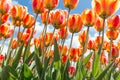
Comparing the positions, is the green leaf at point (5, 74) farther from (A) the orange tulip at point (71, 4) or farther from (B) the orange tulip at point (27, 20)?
(B) the orange tulip at point (27, 20)

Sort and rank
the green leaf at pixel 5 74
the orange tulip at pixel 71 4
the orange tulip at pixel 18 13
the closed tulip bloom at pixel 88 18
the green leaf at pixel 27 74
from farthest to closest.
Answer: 1. the orange tulip at pixel 18 13
2. the orange tulip at pixel 71 4
3. the closed tulip bloom at pixel 88 18
4. the green leaf at pixel 27 74
5. the green leaf at pixel 5 74

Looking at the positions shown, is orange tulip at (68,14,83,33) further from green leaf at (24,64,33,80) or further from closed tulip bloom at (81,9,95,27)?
green leaf at (24,64,33,80)

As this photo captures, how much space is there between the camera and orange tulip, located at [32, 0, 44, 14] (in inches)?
149

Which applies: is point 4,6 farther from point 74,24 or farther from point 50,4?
point 74,24

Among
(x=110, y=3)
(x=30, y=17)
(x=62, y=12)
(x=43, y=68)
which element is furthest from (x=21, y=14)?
(x=110, y=3)

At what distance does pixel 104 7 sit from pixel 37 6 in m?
1.08

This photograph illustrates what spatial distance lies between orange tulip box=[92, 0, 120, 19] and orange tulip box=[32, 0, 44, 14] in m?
0.95

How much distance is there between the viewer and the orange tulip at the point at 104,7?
9.78 ft

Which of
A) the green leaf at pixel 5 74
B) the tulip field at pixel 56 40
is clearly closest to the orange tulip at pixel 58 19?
the tulip field at pixel 56 40

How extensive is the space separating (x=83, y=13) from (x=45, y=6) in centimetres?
50

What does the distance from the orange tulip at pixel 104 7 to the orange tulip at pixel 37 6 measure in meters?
0.95

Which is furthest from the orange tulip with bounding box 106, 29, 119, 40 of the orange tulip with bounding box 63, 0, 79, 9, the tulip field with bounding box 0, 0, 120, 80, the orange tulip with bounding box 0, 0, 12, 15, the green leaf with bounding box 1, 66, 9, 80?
the green leaf with bounding box 1, 66, 9, 80

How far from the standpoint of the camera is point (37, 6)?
379 centimetres

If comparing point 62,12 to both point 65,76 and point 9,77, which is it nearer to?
point 65,76
